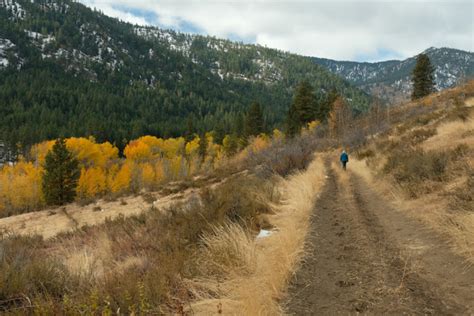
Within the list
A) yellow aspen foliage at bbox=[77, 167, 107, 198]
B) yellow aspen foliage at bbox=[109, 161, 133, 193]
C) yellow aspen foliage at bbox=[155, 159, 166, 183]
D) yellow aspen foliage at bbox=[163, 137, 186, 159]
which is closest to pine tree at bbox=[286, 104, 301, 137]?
yellow aspen foliage at bbox=[155, 159, 166, 183]

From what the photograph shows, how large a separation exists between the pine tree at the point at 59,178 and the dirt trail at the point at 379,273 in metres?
46.4

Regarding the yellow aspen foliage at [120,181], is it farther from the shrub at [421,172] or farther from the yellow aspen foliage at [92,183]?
the shrub at [421,172]

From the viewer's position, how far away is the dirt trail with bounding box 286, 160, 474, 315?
359cm

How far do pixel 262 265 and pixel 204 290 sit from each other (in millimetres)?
1029

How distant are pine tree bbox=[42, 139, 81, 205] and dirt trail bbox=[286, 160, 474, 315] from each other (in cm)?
4639

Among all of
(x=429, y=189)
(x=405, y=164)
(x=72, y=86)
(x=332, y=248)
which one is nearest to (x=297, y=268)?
(x=332, y=248)

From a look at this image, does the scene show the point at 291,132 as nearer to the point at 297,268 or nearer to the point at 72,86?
the point at 297,268

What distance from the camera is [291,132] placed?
5762cm

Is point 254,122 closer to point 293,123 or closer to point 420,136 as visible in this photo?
point 293,123

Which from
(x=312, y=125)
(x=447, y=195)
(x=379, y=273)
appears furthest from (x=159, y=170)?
(x=379, y=273)

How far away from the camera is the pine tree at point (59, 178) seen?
44.6 m

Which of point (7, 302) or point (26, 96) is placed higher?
point (26, 96)

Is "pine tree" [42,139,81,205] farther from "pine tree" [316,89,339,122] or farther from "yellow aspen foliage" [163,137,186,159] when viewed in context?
"yellow aspen foliage" [163,137,186,159]

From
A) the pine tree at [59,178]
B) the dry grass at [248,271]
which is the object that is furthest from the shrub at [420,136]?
the pine tree at [59,178]
